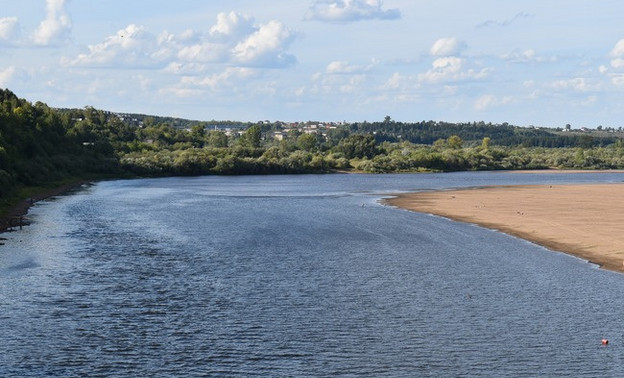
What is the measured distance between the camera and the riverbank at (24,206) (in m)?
59.1

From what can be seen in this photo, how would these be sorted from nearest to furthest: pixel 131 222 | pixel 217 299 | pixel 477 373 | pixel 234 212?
pixel 477 373 < pixel 217 299 < pixel 131 222 < pixel 234 212

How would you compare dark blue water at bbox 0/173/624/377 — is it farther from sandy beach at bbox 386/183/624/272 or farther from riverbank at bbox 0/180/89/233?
sandy beach at bbox 386/183/624/272

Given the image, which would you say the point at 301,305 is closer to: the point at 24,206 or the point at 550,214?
the point at 550,214

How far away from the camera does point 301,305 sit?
107ft

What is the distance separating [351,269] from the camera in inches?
1639

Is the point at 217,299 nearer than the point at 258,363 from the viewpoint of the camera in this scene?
No

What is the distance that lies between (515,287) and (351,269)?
8.94 meters

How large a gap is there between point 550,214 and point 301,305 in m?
40.0

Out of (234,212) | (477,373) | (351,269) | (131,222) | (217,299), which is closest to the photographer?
(477,373)

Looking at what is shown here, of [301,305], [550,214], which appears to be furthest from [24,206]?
[301,305]


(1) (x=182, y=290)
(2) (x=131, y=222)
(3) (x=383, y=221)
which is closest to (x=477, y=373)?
(1) (x=182, y=290)

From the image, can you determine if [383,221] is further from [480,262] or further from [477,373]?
[477,373]

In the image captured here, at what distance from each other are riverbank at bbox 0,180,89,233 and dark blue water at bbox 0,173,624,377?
1722mm

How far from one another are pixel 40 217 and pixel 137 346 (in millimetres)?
44209
